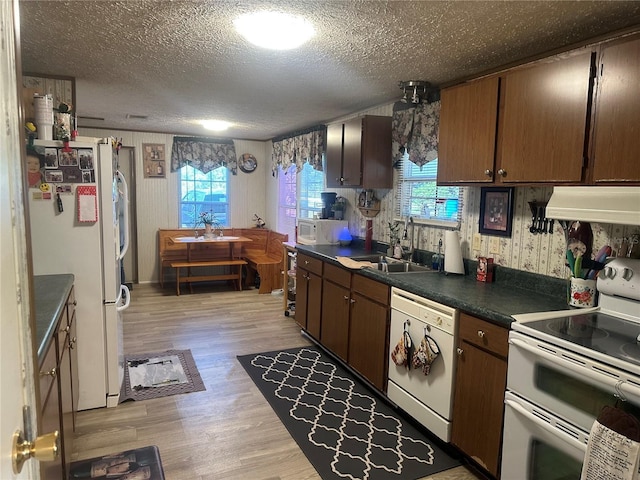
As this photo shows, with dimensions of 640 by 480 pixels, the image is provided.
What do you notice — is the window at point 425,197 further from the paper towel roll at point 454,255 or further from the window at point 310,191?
the window at point 310,191

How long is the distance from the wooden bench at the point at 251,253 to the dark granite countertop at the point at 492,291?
311 centimetres

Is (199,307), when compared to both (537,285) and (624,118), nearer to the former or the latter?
(537,285)

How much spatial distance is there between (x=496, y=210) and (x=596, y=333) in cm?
120

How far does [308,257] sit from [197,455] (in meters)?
2.07

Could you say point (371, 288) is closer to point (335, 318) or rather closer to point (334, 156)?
point (335, 318)

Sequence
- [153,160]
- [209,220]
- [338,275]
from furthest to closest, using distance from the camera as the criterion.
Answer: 1. [209,220]
2. [153,160]
3. [338,275]

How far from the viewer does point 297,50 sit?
8.25 feet

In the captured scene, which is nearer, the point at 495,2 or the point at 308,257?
the point at 495,2

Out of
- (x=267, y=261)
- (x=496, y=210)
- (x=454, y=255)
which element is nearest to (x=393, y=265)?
(x=454, y=255)

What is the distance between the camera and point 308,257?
4121 millimetres

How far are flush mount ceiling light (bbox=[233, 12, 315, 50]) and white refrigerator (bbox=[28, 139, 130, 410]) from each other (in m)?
1.19

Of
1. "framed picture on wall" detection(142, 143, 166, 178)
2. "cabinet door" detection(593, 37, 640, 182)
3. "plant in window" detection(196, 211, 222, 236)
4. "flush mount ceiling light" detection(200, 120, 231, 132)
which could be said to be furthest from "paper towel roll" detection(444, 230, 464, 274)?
"framed picture on wall" detection(142, 143, 166, 178)

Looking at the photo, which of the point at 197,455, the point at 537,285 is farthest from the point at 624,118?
the point at 197,455

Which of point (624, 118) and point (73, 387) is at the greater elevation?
→ point (624, 118)
